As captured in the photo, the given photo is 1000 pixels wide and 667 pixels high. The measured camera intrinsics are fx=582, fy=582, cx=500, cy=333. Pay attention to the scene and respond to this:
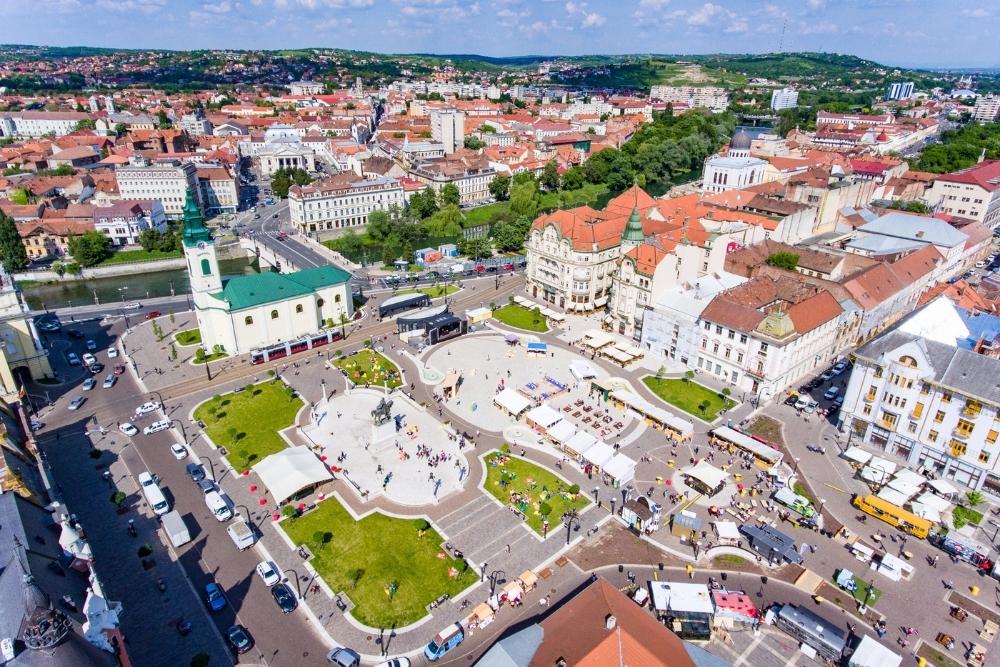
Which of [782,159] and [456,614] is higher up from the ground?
[782,159]

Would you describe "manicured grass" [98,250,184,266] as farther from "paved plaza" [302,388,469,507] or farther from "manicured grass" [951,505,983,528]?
"manicured grass" [951,505,983,528]

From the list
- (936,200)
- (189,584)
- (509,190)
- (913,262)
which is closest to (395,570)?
(189,584)

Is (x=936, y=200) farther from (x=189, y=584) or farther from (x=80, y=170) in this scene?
(x=80, y=170)

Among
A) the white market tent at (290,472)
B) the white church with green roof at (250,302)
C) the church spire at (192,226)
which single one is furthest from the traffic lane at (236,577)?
the church spire at (192,226)

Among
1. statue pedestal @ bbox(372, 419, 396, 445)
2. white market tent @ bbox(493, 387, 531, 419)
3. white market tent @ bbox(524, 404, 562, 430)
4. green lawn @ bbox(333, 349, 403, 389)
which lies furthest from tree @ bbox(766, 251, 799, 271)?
statue pedestal @ bbox(372, 419, 396, 445)

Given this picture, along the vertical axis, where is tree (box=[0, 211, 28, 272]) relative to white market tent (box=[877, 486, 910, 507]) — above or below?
above

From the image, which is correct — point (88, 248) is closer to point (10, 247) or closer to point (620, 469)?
point (10, 247)
